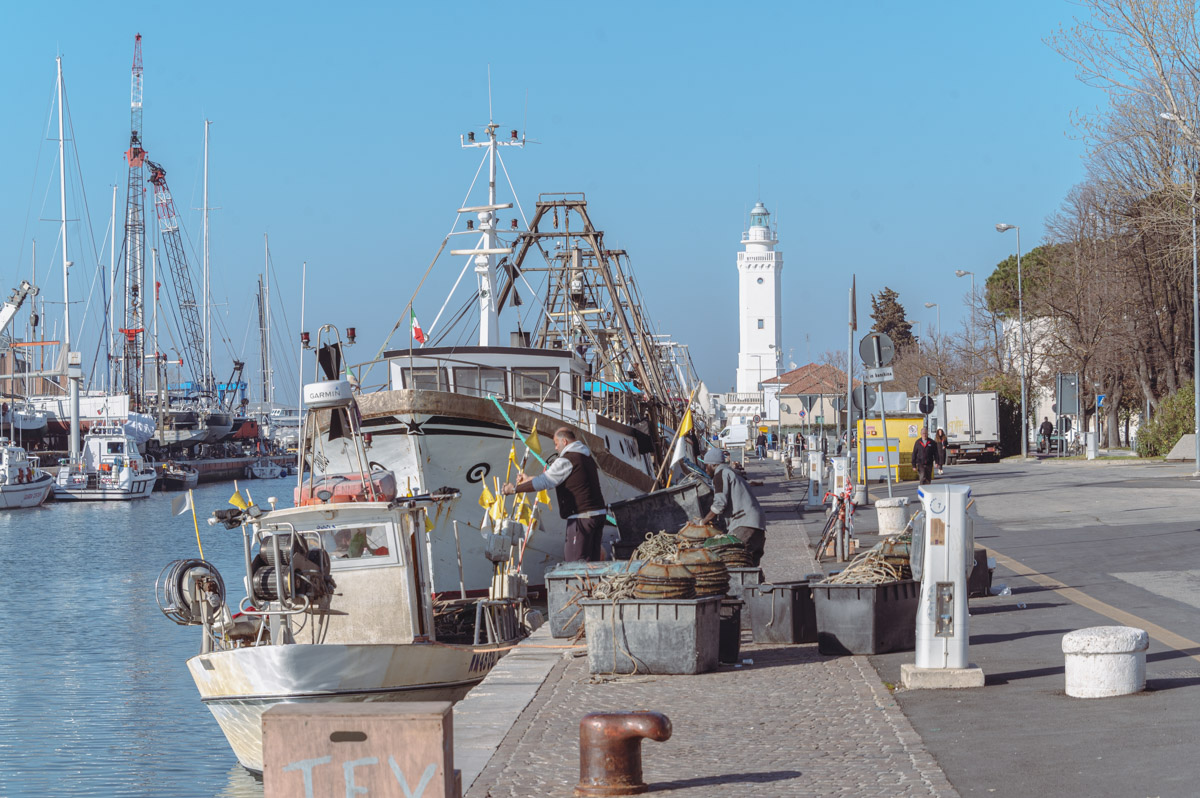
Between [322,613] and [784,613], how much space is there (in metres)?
4.14

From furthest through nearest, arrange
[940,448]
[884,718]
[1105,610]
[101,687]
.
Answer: [940,448] → [101,687] → [1105,610] → [884,718]

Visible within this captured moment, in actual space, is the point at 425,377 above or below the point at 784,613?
above

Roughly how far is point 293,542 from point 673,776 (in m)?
5.39

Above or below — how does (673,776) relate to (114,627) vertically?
above

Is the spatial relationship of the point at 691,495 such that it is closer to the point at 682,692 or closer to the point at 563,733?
the point at 682,692

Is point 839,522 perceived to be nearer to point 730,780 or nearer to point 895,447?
point 730,780

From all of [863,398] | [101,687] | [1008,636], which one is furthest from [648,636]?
[863,398]

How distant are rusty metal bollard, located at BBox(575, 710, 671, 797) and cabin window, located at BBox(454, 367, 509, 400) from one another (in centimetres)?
1675

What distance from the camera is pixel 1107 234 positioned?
5306cm

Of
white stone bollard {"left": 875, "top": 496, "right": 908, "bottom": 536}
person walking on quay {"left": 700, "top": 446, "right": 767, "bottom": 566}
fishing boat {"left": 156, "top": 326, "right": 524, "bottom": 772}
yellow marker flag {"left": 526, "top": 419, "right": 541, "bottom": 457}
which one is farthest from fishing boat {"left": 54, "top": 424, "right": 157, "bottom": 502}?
person walking on quay {"left": 700, "top": 446, "right": 767, "bottom": 566}

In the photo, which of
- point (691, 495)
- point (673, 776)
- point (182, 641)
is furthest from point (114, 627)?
point (673, 776)

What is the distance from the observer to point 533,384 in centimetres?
2428

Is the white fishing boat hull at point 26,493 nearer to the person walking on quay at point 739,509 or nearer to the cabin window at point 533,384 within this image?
the cabin window at point 533,384

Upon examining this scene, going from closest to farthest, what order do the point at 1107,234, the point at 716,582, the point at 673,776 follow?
the point at 673,776
the point at 716,582
the point at 1107,234
